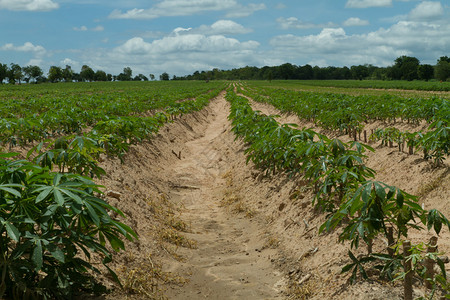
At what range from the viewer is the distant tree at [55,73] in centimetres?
9588

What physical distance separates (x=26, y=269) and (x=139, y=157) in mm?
6945

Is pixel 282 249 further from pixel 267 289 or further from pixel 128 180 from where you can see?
pixel 128 180

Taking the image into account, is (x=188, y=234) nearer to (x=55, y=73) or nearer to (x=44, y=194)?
(x=44, y=194)

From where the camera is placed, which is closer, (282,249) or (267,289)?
(267,289)

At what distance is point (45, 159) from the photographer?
3428 millimetres

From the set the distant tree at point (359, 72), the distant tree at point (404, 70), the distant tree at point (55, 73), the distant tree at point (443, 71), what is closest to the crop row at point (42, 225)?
the distant tree at point (443, 71)

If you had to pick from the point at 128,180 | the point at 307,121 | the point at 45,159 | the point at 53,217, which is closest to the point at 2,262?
the point at 53,217

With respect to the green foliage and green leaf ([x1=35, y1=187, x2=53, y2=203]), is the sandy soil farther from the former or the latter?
green leaf ([x1=35, y1=187, x2=53, y2=203])

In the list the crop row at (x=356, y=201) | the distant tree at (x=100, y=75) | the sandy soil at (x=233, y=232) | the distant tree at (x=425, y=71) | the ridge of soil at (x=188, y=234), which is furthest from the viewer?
the distant tree at (x=100, y=75)

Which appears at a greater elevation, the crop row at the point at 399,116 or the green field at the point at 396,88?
the green field at the point at 396,88

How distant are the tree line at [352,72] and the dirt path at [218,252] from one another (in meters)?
74.7

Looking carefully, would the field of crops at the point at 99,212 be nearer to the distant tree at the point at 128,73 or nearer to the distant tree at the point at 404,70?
the distant tree at the point at 404,70

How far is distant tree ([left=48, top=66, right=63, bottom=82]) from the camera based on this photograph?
3775 inches

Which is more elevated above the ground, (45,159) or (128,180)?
(45,159)
